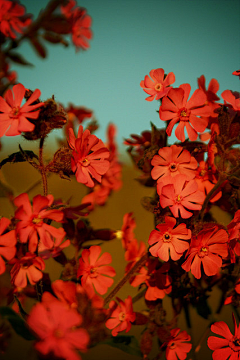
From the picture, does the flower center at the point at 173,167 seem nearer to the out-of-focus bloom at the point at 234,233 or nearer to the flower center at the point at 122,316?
the out-of-focus bloom at the point at 234,233

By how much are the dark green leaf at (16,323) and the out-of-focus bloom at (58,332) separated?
8 cm

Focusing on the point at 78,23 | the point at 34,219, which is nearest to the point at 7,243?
the point at 34,219

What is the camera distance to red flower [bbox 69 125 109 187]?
58 cm

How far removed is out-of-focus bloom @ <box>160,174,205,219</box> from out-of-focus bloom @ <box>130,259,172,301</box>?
13 centimetres

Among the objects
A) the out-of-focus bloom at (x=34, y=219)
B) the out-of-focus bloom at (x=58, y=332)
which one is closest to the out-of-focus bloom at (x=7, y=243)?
the out-of-focus bloom at (x=34, y=219)

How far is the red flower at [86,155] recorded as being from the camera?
577mm

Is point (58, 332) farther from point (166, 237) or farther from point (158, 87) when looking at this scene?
point (158, 87)

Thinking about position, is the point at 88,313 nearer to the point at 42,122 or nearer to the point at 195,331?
the point at 42,122

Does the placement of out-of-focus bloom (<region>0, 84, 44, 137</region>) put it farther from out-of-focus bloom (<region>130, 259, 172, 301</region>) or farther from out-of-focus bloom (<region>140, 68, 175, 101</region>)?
out-of-focus bloom (<region>130, 259, 172, 301</region>)

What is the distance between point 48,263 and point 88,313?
1.92 ft

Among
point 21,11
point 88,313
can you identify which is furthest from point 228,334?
point 21,11

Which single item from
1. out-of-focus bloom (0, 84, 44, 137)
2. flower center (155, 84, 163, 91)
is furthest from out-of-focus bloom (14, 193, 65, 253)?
flower center (155, 84, 163, 91)

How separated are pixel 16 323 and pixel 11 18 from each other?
72cm

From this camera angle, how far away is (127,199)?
1.31 m
